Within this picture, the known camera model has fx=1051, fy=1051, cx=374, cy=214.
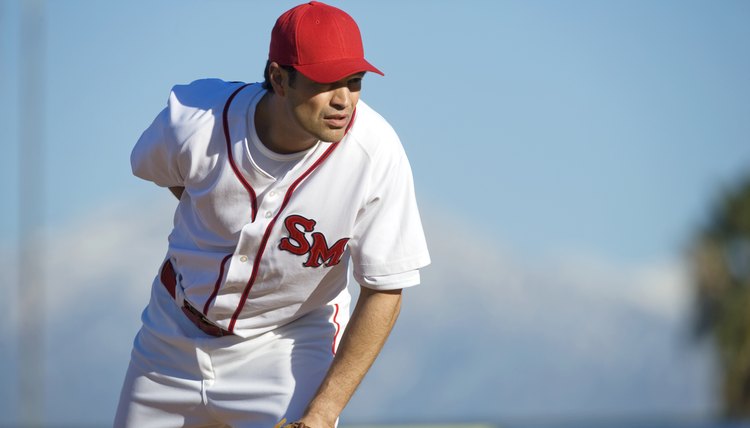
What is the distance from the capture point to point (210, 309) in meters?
3.29

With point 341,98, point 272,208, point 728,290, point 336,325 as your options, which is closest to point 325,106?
point 341,98

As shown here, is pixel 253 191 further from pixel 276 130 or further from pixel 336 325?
pixel 336 325

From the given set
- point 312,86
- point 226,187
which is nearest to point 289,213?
point 226,187

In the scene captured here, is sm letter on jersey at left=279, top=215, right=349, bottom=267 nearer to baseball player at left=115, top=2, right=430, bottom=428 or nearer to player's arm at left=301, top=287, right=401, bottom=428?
baseball player at left=115, top=2, right=430, bottom=428

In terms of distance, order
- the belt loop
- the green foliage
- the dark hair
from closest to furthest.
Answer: the dark hair → the belt loop → the green foliage

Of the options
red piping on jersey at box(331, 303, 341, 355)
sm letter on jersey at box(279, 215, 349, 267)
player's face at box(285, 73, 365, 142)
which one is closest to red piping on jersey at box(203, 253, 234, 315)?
sm letter on jersey at box(279, 215, 349, 267)

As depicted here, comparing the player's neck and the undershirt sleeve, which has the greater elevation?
the player's neck

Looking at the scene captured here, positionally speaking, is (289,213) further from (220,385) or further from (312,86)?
(220,385)

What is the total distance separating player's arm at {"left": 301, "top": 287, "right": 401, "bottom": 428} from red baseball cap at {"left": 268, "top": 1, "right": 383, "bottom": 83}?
678 millimetres

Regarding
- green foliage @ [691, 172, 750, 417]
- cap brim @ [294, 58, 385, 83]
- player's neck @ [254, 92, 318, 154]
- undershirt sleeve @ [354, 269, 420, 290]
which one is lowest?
green foliage @ [691, 172, 750, 417]

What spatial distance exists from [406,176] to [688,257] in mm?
20996

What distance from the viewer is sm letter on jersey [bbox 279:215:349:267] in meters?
3.15

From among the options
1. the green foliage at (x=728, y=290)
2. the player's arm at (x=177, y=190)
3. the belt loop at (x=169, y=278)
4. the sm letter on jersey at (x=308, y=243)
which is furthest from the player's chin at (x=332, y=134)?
the green foliage at (x=728, y=290)

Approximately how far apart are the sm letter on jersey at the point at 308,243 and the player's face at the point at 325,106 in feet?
0.98
